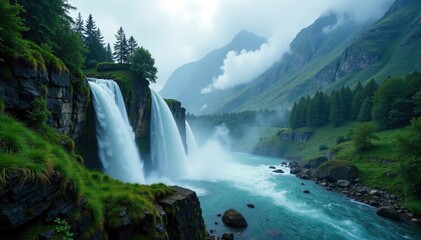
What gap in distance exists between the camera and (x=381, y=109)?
282 ft

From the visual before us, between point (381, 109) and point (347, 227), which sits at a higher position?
point (381, 109)

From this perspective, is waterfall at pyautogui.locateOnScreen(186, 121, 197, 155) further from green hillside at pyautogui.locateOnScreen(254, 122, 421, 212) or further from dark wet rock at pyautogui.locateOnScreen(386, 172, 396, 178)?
dark wet rock at pyautogui.locateOnScreen(386, 172, 396, 178)

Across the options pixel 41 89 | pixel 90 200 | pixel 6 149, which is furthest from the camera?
pixel 41 89

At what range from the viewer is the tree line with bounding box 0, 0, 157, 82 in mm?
18141

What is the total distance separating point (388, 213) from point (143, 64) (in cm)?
5811

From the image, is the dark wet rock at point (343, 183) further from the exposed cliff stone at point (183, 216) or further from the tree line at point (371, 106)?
the exposed cliff stone at point (183, 216)

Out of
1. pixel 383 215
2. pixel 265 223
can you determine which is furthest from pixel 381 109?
pixel 265 223

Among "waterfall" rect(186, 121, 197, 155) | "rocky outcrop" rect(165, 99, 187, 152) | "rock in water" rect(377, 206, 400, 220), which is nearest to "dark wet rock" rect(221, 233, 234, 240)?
"rock in water" rect(377, 206, 400, 220)

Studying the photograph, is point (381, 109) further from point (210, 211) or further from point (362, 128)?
point (210, 211)

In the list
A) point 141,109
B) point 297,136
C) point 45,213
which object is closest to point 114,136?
point 141,109

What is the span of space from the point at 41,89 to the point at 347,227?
4087 centimetres

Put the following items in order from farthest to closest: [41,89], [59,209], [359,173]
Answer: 1. [359,173]
2. [41,89]
3. [59,209]

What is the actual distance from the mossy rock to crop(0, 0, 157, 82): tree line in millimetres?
50418

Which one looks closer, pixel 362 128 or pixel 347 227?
pixel 347 227
